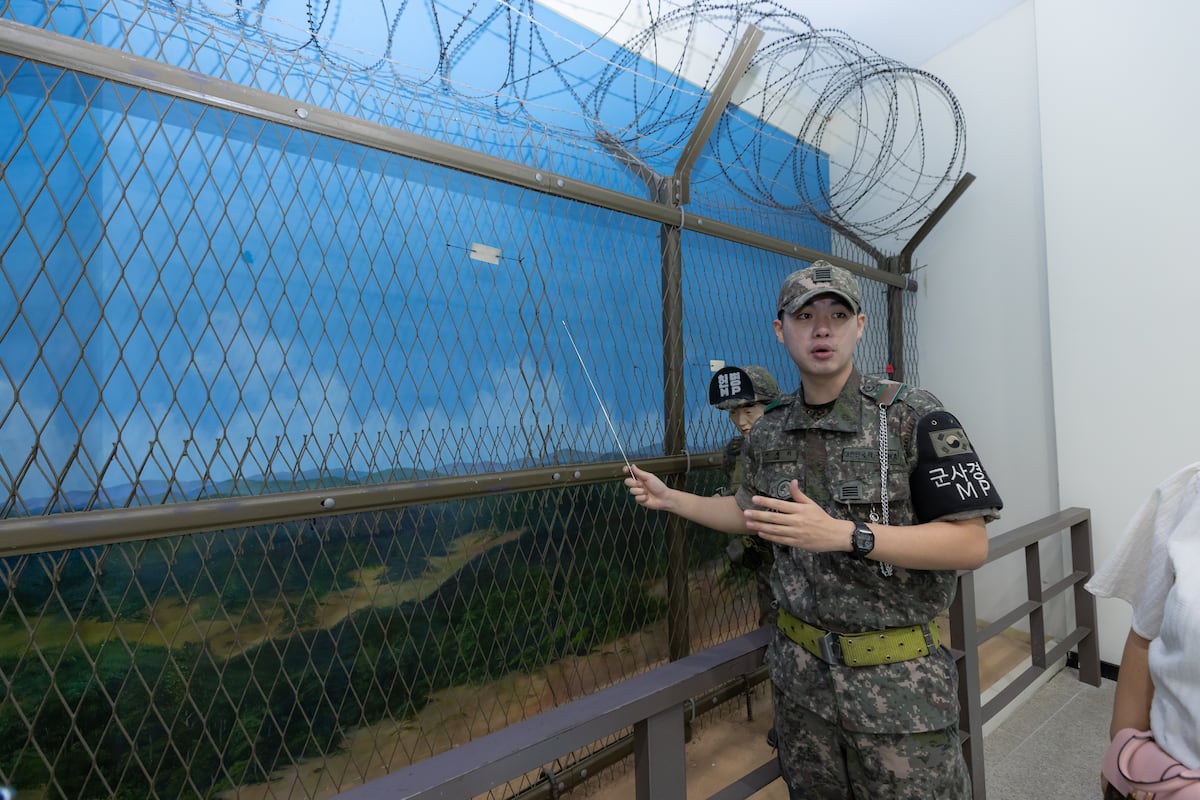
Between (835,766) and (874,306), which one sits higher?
(874,306)

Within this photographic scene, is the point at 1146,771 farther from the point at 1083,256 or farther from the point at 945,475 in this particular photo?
the point at 1083,256

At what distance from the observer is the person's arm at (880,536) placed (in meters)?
1.00

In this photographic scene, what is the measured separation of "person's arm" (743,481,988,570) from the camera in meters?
1.00

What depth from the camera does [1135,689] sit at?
0.95 m

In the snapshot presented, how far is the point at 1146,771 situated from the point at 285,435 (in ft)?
6.30

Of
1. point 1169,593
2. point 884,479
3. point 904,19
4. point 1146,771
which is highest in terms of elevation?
point 904,19

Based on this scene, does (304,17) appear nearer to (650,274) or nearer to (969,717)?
(650,274)

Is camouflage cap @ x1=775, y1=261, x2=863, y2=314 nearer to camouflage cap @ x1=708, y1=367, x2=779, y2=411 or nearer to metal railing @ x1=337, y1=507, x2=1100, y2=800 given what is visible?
metal railing @ x1=337, y1=507, x2=1100, y2=800

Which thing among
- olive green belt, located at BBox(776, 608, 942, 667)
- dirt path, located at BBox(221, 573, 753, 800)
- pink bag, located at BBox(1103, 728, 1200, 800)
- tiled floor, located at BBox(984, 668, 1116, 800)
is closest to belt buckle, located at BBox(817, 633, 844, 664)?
olive green belt, located at BBox(776, 608, 942, 667)

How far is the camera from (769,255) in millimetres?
3182

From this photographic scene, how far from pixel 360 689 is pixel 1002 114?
4057mm

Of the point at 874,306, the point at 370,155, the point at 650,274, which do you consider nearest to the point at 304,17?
the point at 370,155

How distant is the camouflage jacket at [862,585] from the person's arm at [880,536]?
0.16 ft

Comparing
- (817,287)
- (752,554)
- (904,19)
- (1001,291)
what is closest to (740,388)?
(752,554)
